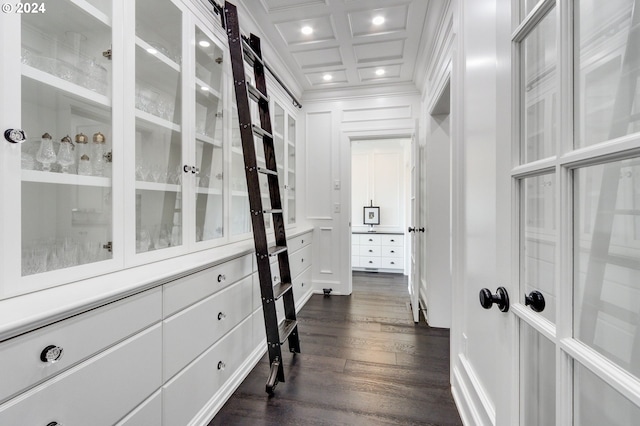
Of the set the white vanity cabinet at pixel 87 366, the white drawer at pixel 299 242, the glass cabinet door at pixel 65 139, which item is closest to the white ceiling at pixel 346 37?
the glass cabinet door at pixel 65 139

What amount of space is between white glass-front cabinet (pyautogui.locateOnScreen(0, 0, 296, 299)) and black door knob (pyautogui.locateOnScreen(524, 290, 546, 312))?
1.44 metres

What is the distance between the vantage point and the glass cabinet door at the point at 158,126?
137cm

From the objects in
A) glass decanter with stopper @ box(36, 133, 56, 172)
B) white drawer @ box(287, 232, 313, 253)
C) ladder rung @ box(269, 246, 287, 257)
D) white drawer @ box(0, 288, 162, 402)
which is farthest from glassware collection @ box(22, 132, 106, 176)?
white drawer @ box(287, 232, 313, 253)

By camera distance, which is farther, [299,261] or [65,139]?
[299,261]

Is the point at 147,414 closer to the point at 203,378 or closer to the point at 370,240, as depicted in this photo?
the point at 203,378

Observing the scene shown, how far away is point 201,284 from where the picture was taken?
1.46 meters

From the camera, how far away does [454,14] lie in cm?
185

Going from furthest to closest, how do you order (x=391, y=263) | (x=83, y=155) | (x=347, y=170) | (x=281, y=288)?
1. (x=391, y=263)
2. (x=347, y=170)
3. (x=281, y=288)
4. (x=83, y=155)

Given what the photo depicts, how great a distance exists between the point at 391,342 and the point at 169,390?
5.86 feet

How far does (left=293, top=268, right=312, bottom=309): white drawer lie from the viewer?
3109mm

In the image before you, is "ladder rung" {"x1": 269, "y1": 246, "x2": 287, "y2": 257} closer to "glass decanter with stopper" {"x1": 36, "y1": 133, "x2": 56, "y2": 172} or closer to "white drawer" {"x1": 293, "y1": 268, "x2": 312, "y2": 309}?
"white drawer" {"x1": 293, "y1": 268, "x2": 312, "y2": 309}

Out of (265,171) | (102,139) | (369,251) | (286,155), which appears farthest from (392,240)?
(102,139)

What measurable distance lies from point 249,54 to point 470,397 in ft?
8.35

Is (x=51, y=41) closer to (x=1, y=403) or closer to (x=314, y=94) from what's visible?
(x=1, y=403)
